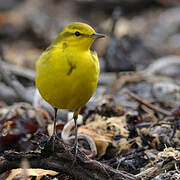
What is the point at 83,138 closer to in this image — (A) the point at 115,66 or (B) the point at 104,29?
(A) the point at 115,66

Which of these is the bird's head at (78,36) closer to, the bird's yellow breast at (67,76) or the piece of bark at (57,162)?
the bird's yellow breast at (67,76)

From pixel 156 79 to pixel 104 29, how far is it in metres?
4.17

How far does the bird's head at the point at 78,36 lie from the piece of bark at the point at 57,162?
0.78 m

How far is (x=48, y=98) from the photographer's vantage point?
3.05 meters

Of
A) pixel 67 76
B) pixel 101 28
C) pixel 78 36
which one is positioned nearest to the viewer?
pixel 67 76

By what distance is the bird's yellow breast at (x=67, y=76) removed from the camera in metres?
2.91

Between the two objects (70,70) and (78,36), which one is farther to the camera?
(78,36)

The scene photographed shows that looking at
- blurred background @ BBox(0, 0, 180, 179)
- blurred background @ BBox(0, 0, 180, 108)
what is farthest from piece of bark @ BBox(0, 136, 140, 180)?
blurred background @ BBox(0, 0, 180, 108)

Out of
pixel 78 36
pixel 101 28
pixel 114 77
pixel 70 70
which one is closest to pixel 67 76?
pixel 70 70

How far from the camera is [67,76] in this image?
289cm

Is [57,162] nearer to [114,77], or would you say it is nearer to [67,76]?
[67,76]

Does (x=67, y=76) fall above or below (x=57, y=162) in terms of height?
above

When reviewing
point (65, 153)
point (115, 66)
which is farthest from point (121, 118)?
point (115, 66)

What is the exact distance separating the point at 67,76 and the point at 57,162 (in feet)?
2.34
